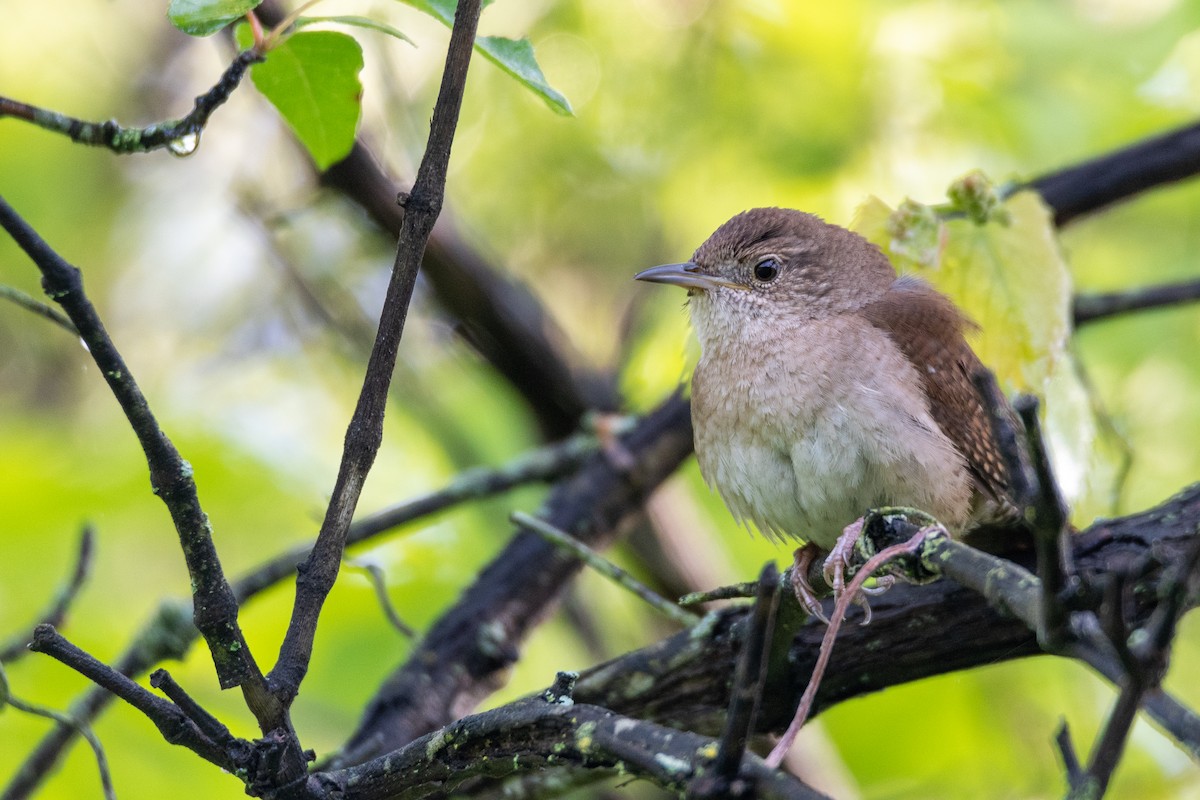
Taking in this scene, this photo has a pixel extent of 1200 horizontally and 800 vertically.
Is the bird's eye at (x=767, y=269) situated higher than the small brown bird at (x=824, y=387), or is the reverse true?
the bird's eye at (x=767, y=269)

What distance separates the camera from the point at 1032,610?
1.44m

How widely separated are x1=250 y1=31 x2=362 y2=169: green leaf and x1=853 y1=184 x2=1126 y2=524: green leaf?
4.94 ft

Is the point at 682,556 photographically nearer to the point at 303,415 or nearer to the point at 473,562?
the point at 473,562

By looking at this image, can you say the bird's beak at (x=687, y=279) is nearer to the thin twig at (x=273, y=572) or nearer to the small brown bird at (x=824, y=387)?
the small brown bird at (x=824, y=387)

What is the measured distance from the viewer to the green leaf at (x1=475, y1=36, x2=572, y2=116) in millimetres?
2008

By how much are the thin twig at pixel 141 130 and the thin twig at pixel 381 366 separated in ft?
1.22

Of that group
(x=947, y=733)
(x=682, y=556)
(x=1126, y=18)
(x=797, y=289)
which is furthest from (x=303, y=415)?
(x=1126, y=18)

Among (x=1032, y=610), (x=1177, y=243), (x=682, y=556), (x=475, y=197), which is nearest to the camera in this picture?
(x=1032, y=610)

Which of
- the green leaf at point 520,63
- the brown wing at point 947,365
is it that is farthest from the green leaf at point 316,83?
the brown wing at point 947,365

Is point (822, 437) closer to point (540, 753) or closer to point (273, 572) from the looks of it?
point (540, 753)

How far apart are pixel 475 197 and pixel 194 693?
299cm

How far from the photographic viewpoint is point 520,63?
6.68 feet

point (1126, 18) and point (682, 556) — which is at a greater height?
point (1126, 18)

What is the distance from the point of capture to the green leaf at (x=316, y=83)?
84.9 inches
